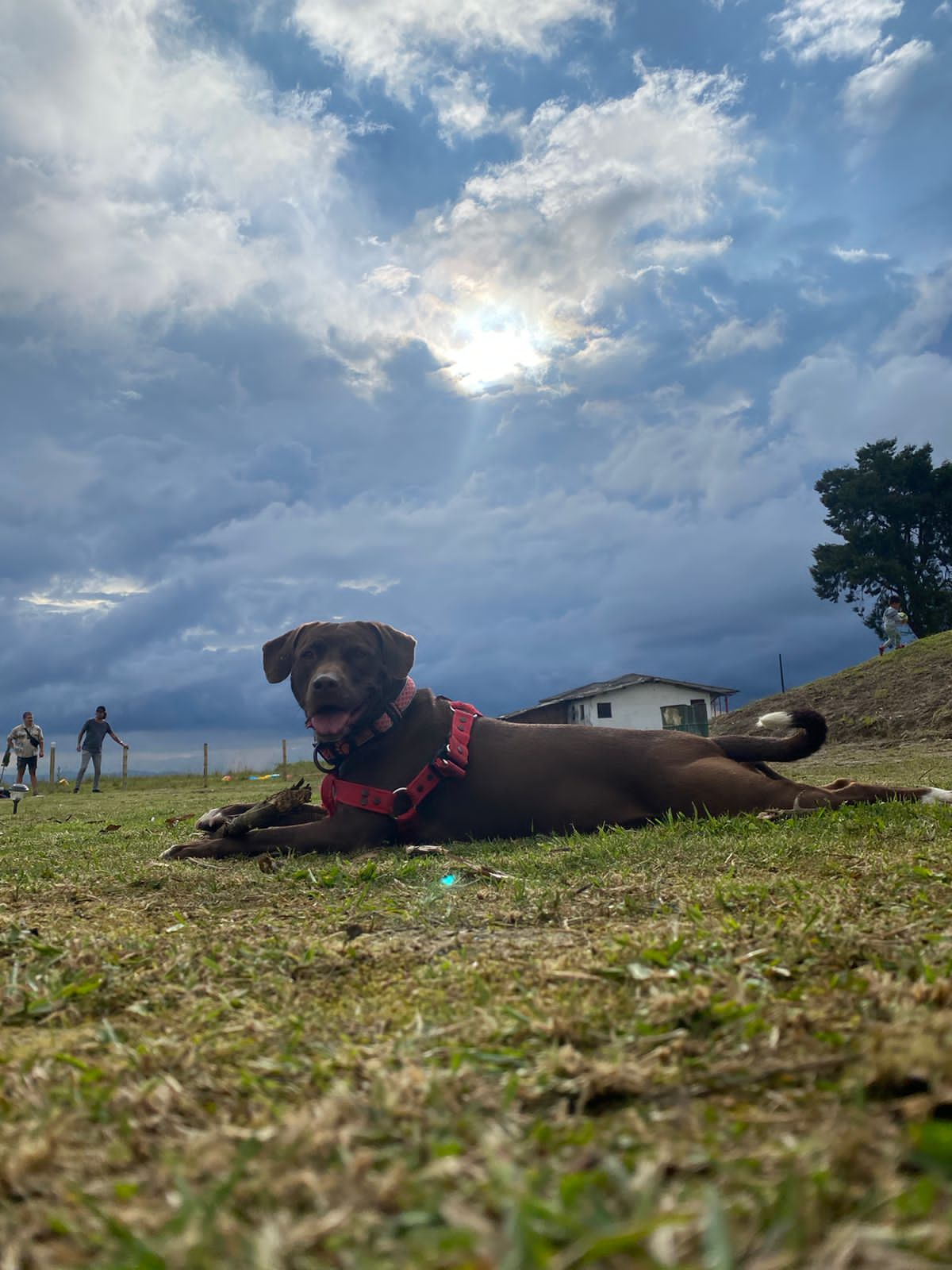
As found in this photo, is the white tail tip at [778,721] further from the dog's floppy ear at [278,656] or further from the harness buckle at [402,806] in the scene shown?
the dog's floppy ear at [278,656]

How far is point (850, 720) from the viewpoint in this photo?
21625mm

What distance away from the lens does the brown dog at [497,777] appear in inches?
200

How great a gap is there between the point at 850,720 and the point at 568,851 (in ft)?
65.1

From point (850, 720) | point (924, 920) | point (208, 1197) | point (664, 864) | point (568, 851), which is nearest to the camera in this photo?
point (208, 1197)

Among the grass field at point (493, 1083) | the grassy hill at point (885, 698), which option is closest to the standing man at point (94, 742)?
the grassy hill at point (885, 698)

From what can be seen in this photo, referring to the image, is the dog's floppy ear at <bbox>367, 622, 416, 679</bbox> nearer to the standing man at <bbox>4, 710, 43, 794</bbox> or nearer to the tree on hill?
the standing man at <bbox>4, 710, 43, 794</bbox>

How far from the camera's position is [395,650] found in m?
5.94

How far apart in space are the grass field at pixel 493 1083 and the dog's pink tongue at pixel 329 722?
8.39 ft

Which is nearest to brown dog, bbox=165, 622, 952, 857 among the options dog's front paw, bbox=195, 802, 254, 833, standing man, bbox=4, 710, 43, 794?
dog's front paw, bbox=195, 802, 254, 833

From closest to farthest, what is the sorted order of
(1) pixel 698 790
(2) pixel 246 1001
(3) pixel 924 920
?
(2) pixel 246 1001 → (3) pixel 924 920 → (1) pixel 698 790

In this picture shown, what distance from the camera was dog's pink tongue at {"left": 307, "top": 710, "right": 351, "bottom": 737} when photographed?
17.9 ft

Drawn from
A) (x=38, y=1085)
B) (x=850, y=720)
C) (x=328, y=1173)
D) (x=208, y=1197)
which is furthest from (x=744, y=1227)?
(x=850, y=720)

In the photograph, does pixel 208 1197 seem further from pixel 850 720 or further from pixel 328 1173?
pixel 850 720

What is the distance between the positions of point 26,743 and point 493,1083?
76.3 ft
